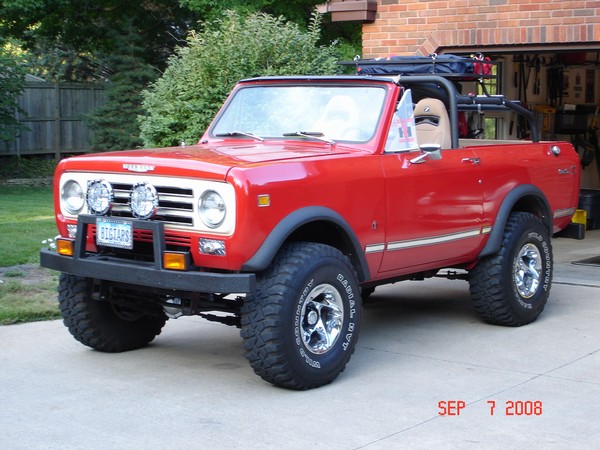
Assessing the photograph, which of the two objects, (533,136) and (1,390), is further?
(533,136)

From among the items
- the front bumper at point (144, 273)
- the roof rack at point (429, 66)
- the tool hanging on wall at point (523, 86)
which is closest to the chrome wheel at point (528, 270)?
the roof rack at point (429, 66)

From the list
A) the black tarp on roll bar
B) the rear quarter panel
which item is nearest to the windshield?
the black tarp on roll bar

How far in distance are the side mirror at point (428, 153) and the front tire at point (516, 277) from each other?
113 centimetres

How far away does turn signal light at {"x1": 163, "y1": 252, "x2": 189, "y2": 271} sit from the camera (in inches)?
230

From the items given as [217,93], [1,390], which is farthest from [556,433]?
[217,93]

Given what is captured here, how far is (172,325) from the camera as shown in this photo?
8.20 m

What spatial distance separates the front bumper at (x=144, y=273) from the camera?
18.7ft

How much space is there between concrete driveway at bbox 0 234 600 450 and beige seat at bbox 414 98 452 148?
5.02 ft

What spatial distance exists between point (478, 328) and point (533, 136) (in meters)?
2.08

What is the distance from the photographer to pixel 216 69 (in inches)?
444

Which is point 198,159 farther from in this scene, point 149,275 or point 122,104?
point 122,104

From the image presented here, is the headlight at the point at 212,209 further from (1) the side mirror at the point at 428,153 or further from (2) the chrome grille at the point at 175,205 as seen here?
(1) the side mirror at the point at 428,153

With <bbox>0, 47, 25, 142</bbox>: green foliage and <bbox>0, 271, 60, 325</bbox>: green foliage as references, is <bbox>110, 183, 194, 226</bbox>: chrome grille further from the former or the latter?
<bbox>0, 47, 25, 142</bbox>: green foliage

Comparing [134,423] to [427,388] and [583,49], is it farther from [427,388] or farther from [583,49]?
[583,49]
